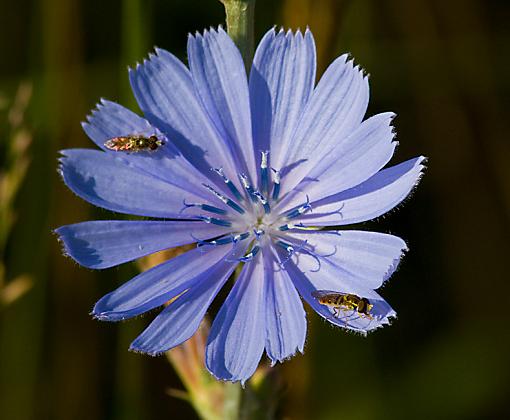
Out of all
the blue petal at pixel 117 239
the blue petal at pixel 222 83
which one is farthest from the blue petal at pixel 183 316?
the blue petal at pixel 222 83

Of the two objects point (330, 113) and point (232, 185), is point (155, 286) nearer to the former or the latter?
point (232, 185)

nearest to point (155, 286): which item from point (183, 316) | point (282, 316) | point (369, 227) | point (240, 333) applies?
point (183, 316)

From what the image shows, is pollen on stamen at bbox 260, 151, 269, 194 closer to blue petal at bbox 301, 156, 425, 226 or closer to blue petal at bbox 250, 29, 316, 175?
blue petal at bbox 250, 29, 316, 175

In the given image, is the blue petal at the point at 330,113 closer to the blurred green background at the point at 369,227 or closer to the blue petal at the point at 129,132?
the blue petal at the point at 129,132

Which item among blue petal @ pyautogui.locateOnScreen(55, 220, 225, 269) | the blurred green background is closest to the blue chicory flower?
blue petal @ pyautogui.locateOnScreen(55, 220, 225, 269)

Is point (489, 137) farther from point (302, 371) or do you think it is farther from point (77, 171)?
point (77, 171)
